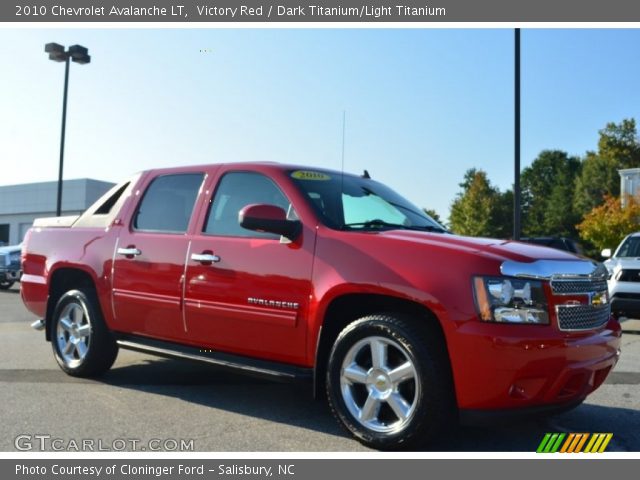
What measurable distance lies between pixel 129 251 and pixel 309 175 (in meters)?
1.65

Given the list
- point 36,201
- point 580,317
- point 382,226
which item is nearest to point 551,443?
point 580,317

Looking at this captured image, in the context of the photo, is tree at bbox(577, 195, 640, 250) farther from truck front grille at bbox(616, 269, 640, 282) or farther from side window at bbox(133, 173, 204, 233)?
side window at bbox(133, 173, 204, 233)

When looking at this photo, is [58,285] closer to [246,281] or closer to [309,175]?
[246,281]

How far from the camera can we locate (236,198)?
4.91 metres

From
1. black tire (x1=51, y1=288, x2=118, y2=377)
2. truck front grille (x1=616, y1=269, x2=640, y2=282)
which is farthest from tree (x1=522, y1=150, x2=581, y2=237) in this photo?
black tire (x1=51, y1=288, x2=118, y2=377)

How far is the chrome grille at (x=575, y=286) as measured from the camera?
12.0 feet

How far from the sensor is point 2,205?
53.9 meters

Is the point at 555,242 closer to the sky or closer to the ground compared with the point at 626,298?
closer to the sky

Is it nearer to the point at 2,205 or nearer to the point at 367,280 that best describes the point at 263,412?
the point at 367,280

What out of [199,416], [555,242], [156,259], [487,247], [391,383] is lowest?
[199,416]

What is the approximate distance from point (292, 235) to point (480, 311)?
1355 millimetres

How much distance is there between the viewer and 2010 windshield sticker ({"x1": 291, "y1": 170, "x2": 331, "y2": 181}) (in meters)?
4.73
